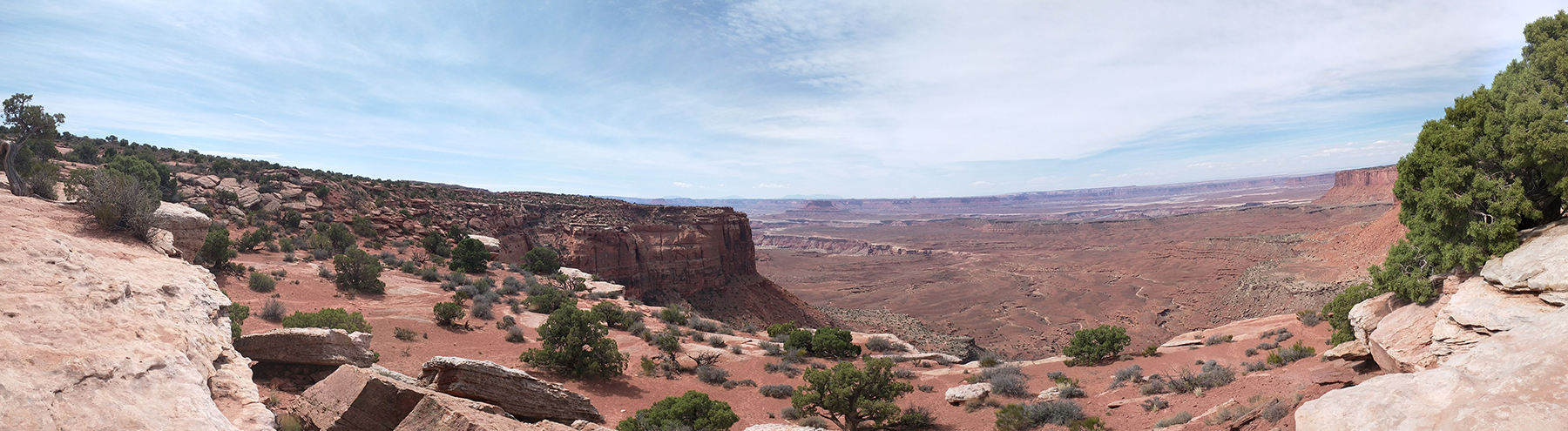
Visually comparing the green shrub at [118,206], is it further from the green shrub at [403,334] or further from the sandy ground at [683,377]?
the green shrub at [403,334]

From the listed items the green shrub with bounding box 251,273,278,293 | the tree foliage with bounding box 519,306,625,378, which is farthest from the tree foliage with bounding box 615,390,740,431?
the green shrub with bounding box 251,273,278,293

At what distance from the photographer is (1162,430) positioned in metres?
10.7

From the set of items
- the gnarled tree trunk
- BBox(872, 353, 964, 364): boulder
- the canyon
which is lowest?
the canyon

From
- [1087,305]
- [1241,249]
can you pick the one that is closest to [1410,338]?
[1087,305]

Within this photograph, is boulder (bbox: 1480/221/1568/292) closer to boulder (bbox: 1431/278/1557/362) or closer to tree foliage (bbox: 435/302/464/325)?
boulder (bbox: 1431/278/1557/362)

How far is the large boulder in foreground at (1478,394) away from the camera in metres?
4.61

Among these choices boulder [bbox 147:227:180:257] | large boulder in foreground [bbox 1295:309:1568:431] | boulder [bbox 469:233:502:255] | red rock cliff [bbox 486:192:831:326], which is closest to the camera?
large boulder in foreground [bbox 1295:309:1568:431]

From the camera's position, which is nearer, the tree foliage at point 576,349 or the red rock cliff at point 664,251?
the tree foliage at point 576,349

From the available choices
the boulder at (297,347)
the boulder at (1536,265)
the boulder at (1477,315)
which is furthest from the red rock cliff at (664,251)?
the boulder at (1536,265)

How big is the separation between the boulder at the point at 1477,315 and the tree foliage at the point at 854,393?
8827 mm

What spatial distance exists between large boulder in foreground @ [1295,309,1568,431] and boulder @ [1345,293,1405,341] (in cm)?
593

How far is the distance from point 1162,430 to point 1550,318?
6066 millimetres

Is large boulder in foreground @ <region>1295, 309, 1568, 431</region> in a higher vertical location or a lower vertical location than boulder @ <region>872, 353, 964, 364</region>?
higher

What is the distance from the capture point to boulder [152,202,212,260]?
1182 centimetres
